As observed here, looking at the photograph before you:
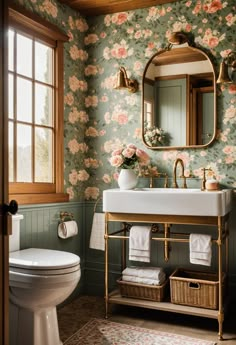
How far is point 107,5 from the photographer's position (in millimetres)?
3174

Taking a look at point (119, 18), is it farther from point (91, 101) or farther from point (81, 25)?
point (91, 101)

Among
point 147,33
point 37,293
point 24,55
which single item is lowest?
point 37,293

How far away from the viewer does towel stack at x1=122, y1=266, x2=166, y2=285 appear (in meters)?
2.83

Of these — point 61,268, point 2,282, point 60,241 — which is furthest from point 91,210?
point 2,282

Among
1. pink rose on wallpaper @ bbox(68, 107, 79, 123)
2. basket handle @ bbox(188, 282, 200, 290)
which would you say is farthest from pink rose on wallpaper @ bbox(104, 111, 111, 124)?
basket handle @ bbox(188, 282, 200, 290)

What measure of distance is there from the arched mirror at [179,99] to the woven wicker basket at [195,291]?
3.33ft

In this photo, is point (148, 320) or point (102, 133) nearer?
point (148, 320)

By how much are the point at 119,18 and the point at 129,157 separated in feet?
4.14

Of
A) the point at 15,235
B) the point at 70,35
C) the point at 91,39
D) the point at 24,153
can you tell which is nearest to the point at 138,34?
the point at 91,39

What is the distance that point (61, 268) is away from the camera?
212 centimetres

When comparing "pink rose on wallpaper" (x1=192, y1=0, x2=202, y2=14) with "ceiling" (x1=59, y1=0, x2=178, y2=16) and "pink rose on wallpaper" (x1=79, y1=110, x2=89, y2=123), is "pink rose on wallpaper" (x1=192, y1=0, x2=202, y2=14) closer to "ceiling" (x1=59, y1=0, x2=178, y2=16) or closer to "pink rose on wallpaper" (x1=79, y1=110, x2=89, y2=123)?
"ceiling" (x1=59, y1=0, x2=178, y2=16)

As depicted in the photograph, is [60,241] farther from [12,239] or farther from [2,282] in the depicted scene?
[2,282]

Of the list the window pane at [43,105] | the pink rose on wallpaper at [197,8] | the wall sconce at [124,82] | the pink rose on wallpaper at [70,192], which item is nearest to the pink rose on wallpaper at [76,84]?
the window pane at [43,105]

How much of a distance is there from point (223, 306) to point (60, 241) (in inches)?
51.5
